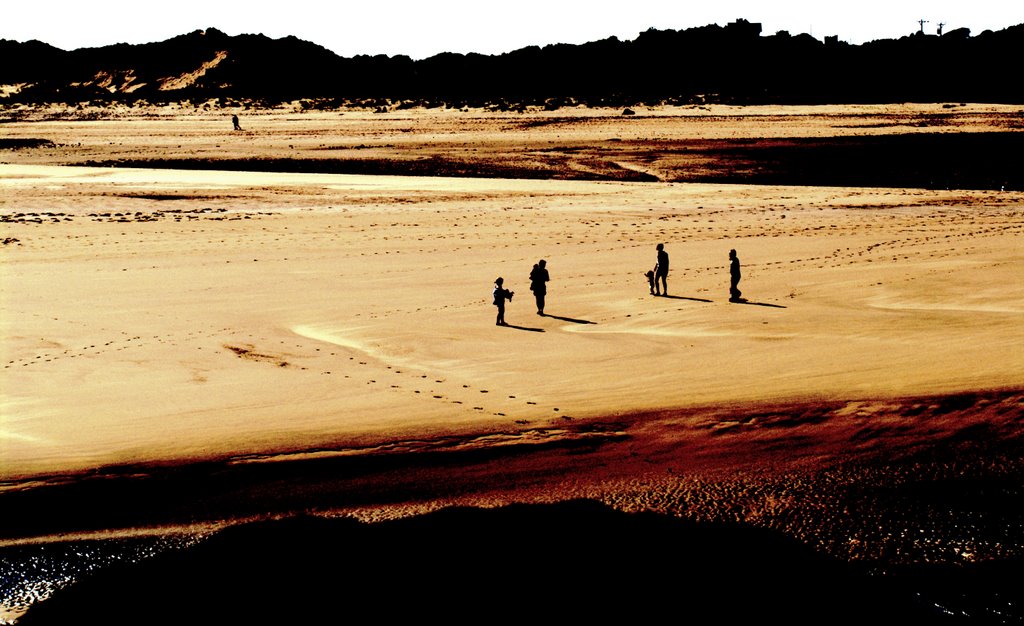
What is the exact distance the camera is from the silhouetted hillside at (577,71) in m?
70.4

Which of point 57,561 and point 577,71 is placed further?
point 577,71

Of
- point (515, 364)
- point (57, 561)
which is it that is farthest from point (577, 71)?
point (57, 561)

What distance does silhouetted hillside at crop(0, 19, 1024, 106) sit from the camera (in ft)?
231

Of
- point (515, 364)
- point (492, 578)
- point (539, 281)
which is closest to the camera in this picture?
point (492, 578)

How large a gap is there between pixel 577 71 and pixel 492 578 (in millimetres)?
85980

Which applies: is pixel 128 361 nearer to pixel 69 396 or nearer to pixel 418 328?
pixel 69 396

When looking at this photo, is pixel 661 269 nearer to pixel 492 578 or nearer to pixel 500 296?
pixel 500 296

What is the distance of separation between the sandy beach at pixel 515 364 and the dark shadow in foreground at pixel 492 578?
19.0 inches

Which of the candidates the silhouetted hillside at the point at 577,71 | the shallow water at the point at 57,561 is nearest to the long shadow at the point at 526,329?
the shallow water at the point at 57,561

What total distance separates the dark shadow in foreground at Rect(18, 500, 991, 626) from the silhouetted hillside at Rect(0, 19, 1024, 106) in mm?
58605

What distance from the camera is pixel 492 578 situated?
7.89m

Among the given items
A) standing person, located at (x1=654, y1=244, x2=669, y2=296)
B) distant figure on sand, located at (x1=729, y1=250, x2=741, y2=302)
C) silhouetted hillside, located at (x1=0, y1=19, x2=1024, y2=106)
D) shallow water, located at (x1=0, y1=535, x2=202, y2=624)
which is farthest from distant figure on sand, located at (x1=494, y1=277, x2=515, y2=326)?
silhouetted hillside, located at (x1=0, y1=19, x2=1024, y2=106)

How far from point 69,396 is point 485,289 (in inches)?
318

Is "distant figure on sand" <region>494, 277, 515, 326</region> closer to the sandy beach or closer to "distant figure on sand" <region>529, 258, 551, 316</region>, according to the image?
the sandy beach
